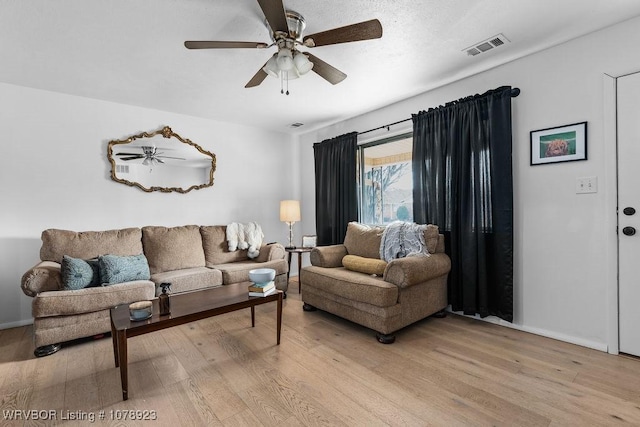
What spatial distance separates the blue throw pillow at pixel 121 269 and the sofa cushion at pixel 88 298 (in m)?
0.11

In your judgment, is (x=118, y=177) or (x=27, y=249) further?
(x=118, y=177)

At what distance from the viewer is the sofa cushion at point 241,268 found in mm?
3346

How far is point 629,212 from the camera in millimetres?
2107

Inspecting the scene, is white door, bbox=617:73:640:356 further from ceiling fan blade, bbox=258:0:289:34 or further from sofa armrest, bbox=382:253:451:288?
ceiling fan blade, bbox=258:0:289:34

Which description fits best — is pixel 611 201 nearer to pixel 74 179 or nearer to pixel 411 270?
pixel 411 270

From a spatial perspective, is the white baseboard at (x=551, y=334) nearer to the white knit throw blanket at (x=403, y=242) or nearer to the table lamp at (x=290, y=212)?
the white knit throw blanket at (x=403, y=242)

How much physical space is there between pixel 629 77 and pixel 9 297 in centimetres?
553

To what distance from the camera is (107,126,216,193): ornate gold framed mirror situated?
3.55 m

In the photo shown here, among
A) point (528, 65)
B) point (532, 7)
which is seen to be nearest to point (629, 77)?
A: point (528, 65)

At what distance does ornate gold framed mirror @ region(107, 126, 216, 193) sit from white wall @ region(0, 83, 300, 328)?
0.29 ft

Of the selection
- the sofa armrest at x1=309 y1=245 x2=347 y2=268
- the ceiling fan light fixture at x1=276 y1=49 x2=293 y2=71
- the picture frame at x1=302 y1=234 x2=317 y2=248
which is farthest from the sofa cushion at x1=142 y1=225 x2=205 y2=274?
the ceiling fan light fixture at x1=276 y1=49 x2=293 y2=71

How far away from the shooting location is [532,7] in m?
1.94

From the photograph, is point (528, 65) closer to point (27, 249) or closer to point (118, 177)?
point (118, 177)

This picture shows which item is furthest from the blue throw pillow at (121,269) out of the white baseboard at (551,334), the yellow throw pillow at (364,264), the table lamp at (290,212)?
the white baseboard at (551,334)
